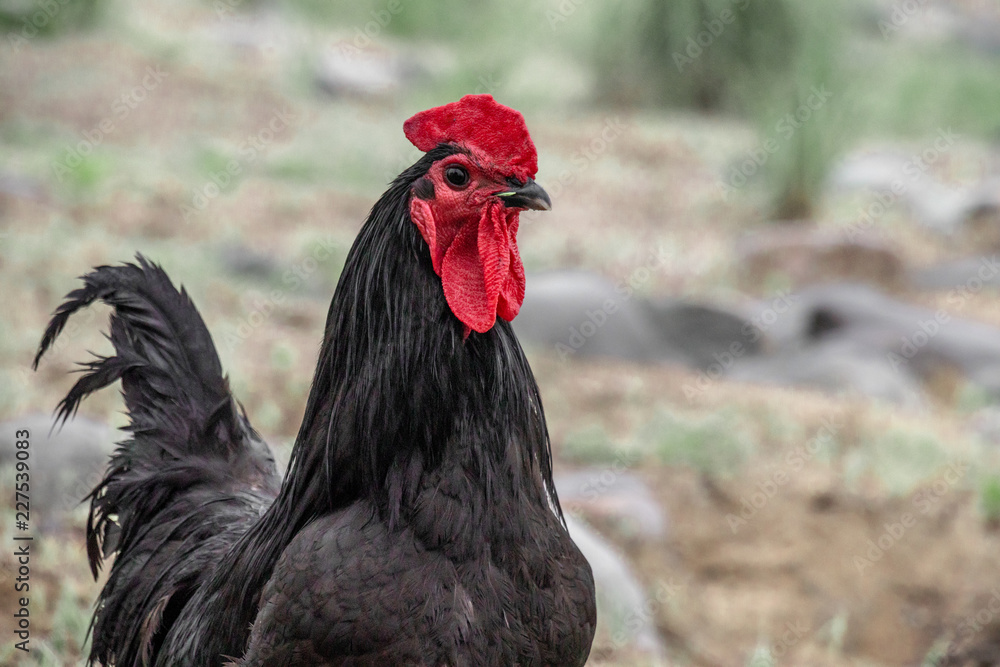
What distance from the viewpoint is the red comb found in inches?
94.3

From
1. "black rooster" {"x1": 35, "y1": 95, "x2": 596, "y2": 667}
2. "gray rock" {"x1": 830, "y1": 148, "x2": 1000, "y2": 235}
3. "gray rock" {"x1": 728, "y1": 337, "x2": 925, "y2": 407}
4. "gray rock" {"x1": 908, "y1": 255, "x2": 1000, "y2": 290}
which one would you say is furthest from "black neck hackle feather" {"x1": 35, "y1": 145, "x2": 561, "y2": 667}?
"gray rock" {"x1": 830, "y1": 148, "x2": 1000, "y2": 235}

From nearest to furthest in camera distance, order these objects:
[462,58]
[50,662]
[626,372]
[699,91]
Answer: [50,662] < [626,372] < [462,58] < [699,91]

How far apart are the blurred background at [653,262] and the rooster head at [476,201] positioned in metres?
2.53

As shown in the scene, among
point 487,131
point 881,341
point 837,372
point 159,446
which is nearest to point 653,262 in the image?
point 881,341

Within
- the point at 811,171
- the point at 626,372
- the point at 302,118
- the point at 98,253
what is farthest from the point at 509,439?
the point at 302,118

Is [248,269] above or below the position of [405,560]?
Answer: above

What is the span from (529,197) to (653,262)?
9378 millimetres

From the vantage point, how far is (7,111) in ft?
43.3

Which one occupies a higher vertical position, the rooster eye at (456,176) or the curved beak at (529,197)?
the rooster eye at (456,176)

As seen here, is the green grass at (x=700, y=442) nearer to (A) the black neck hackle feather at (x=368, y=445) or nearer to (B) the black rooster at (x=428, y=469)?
(A) the black neck hackle feather at (x=368, y=445)

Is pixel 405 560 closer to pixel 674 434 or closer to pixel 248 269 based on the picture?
pixel 674 434

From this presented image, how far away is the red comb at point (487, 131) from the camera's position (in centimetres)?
240

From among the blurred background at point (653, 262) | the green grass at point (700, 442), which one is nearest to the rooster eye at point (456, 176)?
the blurred background at point (653, 262)

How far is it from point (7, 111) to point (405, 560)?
43.4ft
